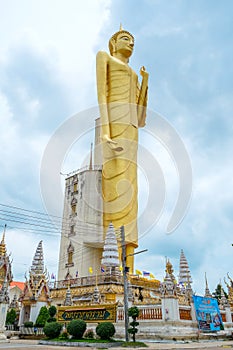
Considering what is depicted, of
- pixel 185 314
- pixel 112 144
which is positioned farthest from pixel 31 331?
pixel 112 144

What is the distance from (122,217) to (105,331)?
15.5 meters

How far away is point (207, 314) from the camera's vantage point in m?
16.4

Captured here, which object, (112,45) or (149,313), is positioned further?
(112,45)

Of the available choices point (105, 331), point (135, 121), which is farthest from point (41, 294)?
point (135, 121)

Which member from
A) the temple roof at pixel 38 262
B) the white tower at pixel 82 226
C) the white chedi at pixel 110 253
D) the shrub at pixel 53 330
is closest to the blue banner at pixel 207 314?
the shrub at pixel 53 330

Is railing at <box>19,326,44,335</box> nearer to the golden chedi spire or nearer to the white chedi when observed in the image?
the white chedi

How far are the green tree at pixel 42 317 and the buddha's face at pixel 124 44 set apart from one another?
26.4 meters

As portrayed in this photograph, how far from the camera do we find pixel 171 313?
47.2 feet

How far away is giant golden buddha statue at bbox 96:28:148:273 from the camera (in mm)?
29328

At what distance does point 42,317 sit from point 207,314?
11947mm

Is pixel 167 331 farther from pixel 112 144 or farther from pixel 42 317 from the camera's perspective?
pixel 112 144

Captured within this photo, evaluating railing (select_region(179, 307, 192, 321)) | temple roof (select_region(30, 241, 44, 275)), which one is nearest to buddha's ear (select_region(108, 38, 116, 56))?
temple roof (select_region(30, 241, 44, 275))

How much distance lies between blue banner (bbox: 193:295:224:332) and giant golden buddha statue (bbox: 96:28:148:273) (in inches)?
445

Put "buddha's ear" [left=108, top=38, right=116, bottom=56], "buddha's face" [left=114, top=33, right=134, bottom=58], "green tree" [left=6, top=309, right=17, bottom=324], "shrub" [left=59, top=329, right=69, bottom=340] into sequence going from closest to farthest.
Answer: "shrub" [left=59, top=329, right=69, bottom=340], "green tree" [left=6, top=309, right=17, bottom=324], "buddha's face" [left=114, top=33, right=134, bottom=58], "buddha's ear" [left=108, top=38, right=116, bottom=56]
